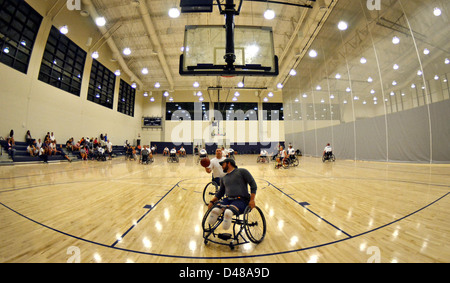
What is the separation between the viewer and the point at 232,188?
7.14ft

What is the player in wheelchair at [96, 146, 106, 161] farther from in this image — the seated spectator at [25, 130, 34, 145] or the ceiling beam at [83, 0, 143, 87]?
the ceiling beam at [83, 0, 143, 87]

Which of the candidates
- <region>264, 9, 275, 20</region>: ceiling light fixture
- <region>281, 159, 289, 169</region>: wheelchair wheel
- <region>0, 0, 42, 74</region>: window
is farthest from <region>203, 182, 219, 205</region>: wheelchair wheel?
<region>0, 0, 42, 74</region>: window

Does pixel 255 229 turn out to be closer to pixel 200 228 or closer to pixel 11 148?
pixel 200 228

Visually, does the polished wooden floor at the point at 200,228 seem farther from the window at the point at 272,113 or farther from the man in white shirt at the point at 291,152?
the window at the point at 272,113

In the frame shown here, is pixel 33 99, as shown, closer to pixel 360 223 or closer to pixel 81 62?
pixel 81 62

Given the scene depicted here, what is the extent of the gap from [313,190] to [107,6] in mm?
13831

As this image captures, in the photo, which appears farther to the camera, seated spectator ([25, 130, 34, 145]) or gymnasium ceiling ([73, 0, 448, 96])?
seated spectator ([25, 130, 34, 145])

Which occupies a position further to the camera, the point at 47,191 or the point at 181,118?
the point at 181,118

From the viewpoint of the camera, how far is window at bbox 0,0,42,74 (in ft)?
27.6

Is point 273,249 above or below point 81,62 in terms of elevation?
below

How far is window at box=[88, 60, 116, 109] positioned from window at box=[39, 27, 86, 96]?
1.27 m

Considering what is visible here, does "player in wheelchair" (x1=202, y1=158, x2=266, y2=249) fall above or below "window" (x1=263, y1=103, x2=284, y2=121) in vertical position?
below

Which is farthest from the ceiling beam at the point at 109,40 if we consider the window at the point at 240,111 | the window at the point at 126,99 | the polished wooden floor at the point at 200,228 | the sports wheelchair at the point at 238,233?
the sports wheelchair at the point at 238,233
